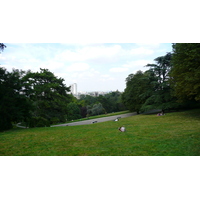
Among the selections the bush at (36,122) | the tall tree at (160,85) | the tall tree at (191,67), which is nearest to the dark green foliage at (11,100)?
the bush at (36,122)

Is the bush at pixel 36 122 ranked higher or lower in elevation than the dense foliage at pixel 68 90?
lower

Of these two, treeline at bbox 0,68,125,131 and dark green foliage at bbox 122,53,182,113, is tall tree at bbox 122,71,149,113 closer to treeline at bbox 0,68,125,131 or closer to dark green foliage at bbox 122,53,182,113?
dark green foliage at bbox 122,53,182,113

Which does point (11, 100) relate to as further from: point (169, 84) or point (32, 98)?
point (169, 84)

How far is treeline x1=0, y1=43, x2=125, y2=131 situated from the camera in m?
11.9

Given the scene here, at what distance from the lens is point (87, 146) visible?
5.82 m

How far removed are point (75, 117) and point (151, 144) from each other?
4540 cm

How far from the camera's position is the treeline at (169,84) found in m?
11.1

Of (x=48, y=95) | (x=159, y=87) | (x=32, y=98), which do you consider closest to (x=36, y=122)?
(x=32, y=98)

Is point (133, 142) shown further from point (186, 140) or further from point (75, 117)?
point (75, 117)

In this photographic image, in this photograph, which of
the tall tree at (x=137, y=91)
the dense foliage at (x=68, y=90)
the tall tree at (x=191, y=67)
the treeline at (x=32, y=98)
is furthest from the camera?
the tall tree at (x=137, y=91)

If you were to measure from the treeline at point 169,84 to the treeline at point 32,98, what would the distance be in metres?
12.2

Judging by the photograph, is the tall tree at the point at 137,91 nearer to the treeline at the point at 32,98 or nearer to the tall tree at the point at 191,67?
the tall tree at the point at 191,67
